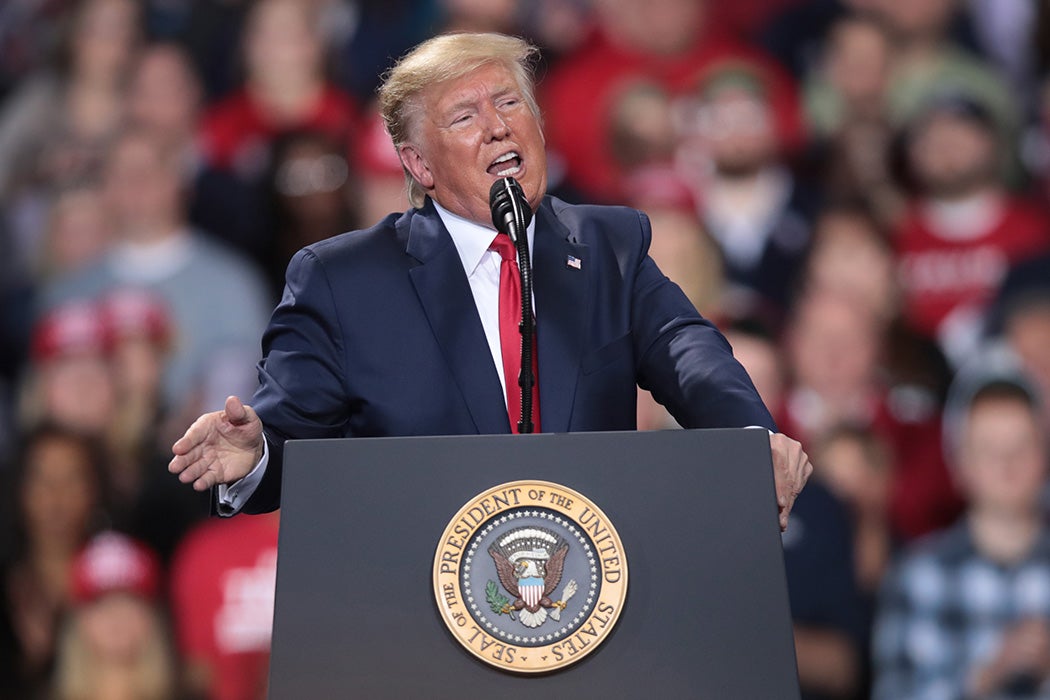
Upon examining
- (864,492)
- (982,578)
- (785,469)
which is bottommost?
(982,578)

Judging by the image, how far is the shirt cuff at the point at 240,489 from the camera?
5.50 ft

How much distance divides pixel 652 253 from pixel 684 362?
2.85 m

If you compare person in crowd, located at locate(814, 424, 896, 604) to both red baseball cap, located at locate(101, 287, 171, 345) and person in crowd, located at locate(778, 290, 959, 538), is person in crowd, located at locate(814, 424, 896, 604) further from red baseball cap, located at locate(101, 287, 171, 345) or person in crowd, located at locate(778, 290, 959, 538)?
red baseball cap, located at locate(101, 287, 171, 345)

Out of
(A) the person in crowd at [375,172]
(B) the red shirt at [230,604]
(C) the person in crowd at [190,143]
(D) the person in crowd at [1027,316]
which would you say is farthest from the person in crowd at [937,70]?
(B) the red shirt at [230,604]

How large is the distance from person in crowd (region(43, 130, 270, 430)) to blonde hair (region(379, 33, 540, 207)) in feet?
9.37

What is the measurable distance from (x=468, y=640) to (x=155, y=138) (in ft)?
13.7

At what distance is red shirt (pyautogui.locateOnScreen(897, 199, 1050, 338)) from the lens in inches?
180

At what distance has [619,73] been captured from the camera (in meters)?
4.95

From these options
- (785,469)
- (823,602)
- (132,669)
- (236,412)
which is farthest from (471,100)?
(132,669)

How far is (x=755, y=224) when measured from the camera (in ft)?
15.5

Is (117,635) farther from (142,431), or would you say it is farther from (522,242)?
(522,242)

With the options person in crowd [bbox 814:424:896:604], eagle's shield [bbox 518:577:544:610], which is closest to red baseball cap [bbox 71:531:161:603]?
person in crowd [bbox 814:424:896:604]

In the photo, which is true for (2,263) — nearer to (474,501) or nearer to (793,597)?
(793,597)

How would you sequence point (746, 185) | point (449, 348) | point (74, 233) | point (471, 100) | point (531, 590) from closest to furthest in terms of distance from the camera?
point (531, 590), point (449, 348), point (471, 100), point (746, 185), point (74, 233)
